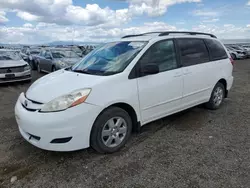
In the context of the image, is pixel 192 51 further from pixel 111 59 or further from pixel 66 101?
pixel 66 101

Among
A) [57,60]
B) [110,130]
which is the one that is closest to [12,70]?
[57,60]

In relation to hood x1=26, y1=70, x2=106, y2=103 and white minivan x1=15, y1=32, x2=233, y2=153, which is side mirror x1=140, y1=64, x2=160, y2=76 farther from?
hood x1=26, y1=70, x2=106, y2=103

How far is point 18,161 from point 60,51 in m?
9.43

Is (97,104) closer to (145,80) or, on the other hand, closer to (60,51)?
(145,80)

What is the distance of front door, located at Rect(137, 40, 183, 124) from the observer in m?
3.38

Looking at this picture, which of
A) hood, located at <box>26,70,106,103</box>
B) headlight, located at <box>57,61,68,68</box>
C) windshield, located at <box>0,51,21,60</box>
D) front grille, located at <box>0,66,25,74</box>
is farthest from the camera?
headlight, located at <box>57,61,68,68</box>

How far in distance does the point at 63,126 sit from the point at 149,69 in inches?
59.3

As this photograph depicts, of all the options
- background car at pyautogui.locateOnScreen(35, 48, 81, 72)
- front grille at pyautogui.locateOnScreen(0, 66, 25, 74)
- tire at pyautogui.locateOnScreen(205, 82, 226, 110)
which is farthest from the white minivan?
background car at pyautogui.locateOnScreen(35, 48, 81, 72)

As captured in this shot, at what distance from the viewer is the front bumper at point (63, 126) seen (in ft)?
8.77

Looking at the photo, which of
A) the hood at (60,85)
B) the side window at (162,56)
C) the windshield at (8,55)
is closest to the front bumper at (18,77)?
the windshield at (8,55)

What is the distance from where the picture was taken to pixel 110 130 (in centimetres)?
309

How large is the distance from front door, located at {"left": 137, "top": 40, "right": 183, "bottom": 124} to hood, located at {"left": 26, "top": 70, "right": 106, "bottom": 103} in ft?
2.48

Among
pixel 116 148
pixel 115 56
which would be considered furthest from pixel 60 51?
pixel 116 148

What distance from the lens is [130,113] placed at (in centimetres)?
335
